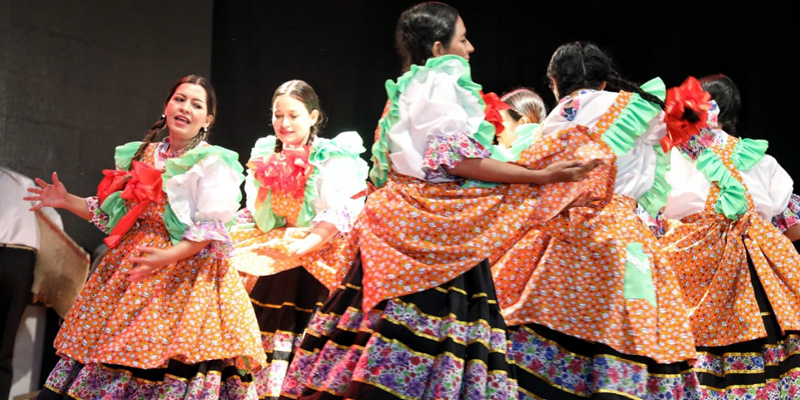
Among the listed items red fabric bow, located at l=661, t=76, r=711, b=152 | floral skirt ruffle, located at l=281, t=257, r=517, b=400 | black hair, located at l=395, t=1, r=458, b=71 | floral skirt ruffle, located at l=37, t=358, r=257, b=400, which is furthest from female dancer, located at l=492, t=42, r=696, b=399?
floral skirt ruffle, located at l=37, t=358, r=257, b=400

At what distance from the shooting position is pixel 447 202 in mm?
2646

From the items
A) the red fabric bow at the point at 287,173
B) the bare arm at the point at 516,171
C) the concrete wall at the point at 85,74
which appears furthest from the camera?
the concrete wall at the point at 85,74

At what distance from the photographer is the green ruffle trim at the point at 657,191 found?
323 centimetres

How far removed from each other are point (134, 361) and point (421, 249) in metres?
1.15

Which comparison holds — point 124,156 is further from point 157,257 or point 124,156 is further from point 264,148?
point 264,148

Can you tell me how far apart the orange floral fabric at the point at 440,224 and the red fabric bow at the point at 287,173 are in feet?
→ 4.49

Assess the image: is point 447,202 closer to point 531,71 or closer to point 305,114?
point 305,114

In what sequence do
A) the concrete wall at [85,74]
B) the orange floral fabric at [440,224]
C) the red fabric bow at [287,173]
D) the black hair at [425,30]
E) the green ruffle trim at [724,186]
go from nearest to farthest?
the orange floral fabric at [440,224]
the black hair at [425,30]
the green ruffle trim at [724,186]
the red fabric bow at [287,173]
the concrete wall at [85,74]

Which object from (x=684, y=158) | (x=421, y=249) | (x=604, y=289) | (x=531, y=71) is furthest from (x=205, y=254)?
(x=531, y=71)

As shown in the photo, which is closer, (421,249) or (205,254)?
(421,249)

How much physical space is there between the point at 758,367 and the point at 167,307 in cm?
240

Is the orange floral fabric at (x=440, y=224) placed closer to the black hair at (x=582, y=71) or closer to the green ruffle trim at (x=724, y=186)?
the black hair at (x=582, y=71)

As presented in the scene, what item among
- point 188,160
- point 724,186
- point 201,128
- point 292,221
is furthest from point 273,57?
point 724,186

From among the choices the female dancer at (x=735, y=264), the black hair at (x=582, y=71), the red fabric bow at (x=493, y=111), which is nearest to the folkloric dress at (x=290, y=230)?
the red fabric bow at (x=493, y=111)
